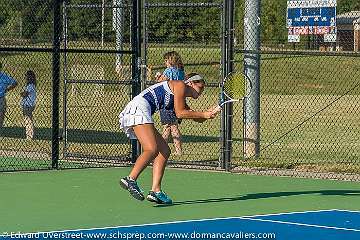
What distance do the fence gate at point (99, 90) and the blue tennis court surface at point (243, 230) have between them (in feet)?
17.8

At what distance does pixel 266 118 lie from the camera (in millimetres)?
29781

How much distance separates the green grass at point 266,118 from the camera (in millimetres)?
19688

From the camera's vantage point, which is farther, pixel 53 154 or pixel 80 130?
pixel 80 130

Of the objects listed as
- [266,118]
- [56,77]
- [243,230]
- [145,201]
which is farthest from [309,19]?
[266,118]

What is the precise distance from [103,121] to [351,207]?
1500 centimetres

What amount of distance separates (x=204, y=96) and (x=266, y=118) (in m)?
8.31

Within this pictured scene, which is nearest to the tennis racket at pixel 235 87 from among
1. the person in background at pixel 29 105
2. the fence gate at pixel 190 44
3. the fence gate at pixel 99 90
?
the fence gate at pixel 190 44

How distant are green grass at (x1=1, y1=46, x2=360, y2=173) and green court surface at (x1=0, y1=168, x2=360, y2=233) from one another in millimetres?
1794

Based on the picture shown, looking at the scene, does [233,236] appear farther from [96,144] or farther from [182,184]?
[96,144]

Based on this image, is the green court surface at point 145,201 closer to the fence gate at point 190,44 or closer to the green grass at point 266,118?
the fence gate at point 190,44

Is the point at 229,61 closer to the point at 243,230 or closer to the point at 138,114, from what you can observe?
the point at 138,114

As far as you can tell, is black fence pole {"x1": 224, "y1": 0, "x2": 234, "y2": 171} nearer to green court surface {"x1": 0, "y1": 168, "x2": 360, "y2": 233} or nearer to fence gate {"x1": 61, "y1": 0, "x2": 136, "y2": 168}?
green court surface {"x1": 0, "y1": 168, "x2": 360, "y2": 233}

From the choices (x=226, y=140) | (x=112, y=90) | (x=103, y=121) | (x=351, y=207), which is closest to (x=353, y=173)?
(x=226, y=140)

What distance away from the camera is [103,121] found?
27.9 m
